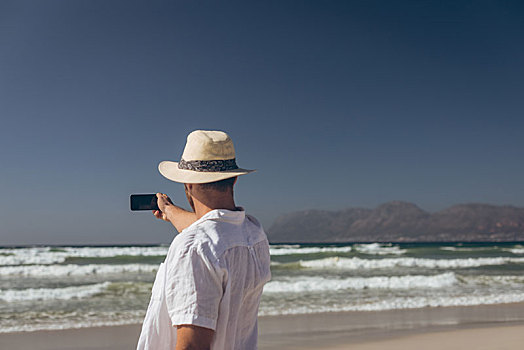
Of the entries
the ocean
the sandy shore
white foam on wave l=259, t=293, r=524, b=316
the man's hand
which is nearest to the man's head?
the man's hand

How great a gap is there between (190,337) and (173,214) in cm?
67

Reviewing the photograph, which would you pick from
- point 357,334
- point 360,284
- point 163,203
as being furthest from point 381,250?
point 163,203

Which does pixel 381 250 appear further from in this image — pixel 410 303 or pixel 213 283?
pixel 213 283

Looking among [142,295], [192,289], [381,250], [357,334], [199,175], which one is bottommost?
[381,250]

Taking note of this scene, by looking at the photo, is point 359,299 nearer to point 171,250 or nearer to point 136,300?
point 136,300

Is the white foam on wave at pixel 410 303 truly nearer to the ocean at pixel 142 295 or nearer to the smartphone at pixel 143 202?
the ocean at pixel 142 295

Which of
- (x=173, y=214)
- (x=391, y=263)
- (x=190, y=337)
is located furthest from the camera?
(x=391, y=263)

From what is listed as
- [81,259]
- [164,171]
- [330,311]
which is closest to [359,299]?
[330,311]

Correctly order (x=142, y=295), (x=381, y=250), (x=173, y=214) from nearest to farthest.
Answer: (x=173, y=214), (x=142, y=295), (x=381, y=250)

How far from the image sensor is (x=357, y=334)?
23.7 ft

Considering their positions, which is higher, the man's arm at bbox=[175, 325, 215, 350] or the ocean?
the man's arm at bbox=[175, 325, 215, 350]

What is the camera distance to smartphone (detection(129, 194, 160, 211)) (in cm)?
203

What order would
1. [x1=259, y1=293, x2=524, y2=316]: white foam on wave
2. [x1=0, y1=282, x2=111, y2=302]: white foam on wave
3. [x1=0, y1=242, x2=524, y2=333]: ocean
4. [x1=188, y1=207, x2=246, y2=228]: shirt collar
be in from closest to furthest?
[x1=188, y1=207, x2=246, y2=228]: shirt collar → [x1=0, y1=242, x2=524, y2=333]: ocean → [x1=259, y1=293, x2=524, y2=316]: white foam on wave → [x1=0, y1=282, x2=111, y2=302]: white foam on wave

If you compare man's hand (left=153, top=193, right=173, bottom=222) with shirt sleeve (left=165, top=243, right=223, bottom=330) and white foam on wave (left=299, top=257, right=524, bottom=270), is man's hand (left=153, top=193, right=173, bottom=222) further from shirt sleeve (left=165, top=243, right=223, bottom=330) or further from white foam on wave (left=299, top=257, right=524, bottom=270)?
white foam on wave (left=299, top=257, right=524, bottom=270)
